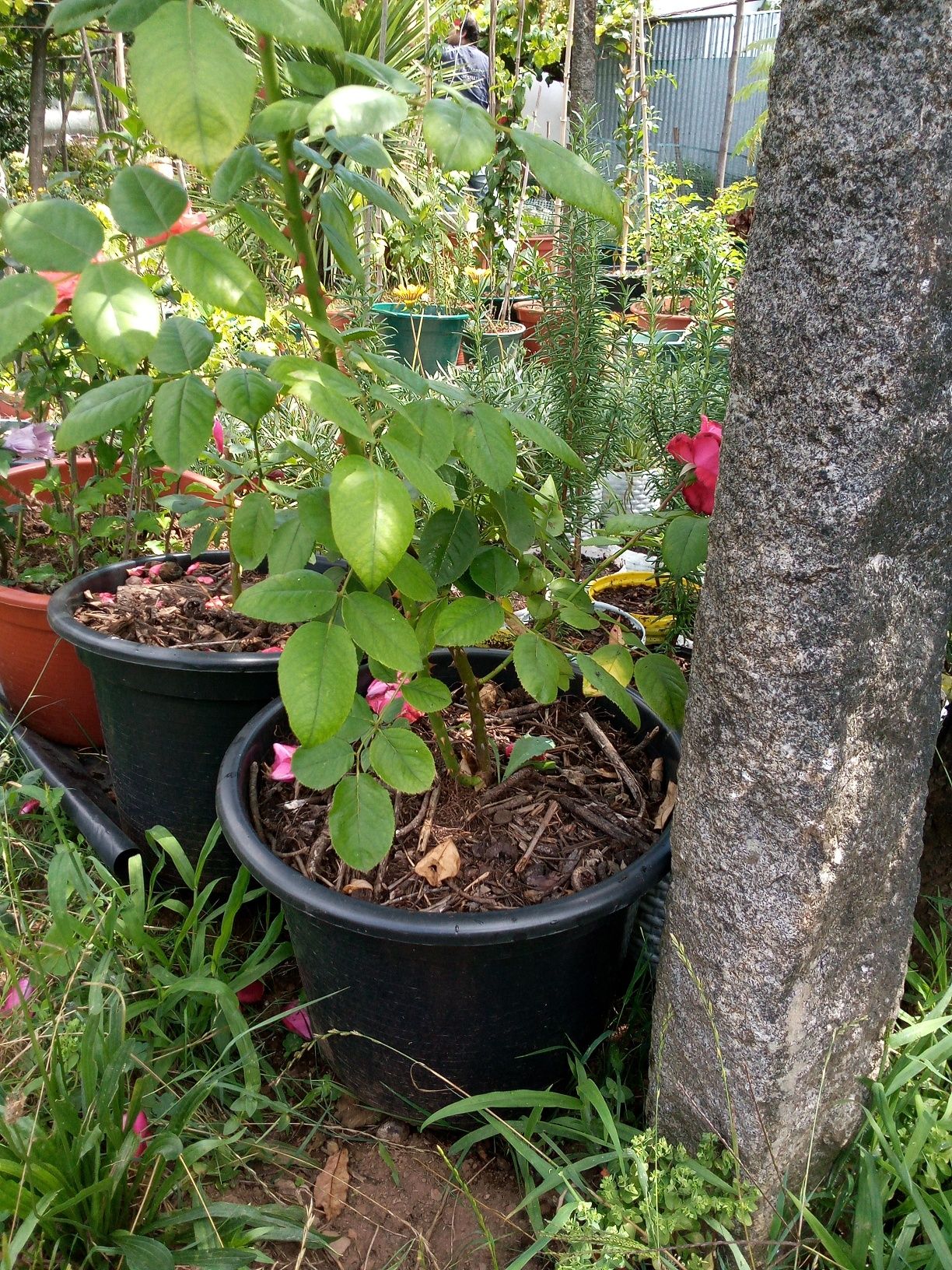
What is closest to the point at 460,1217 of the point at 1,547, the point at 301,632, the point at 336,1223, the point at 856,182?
the point at 336,1223

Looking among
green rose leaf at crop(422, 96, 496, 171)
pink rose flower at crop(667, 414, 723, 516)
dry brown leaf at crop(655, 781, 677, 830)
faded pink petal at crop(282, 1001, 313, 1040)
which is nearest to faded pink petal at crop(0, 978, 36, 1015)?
faded pink petal at crop(282, 1001, 313, 1040)

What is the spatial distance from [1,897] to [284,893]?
2.41ft

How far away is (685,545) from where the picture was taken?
1.17 m

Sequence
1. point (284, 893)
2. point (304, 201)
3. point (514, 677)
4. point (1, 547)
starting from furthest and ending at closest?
point (1, 547)
point (514, 677)
point (284, 893)
point (304, 201)

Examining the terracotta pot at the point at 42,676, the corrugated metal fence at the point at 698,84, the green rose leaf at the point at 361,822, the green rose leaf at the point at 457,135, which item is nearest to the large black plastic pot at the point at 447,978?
the green rose leaf at the point at 361,822

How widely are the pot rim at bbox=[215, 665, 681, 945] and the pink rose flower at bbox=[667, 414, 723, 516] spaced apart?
1.48 ft

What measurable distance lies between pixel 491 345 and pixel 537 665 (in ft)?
5.25

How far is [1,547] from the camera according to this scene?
2.37 metres

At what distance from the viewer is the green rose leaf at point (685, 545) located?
117 centimetres

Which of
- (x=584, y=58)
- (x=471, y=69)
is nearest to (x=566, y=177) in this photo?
(x=584, y=58)

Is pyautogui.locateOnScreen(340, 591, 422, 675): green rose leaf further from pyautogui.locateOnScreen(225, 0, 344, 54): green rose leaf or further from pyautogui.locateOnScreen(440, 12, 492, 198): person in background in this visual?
pyautogui.locateOnScreen(440, 12, 492, 198): person in background

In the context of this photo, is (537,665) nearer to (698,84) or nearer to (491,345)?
(491,345)

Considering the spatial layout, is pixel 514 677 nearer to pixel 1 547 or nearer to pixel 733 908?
pixel 733 908

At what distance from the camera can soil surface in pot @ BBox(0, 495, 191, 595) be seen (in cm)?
232
